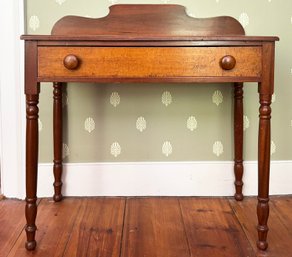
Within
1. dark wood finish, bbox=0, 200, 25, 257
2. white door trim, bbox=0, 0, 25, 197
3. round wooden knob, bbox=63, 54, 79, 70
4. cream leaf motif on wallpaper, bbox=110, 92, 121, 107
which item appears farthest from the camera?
cream leaf motif on wallpaper, bbox=110, 92, 121, 107

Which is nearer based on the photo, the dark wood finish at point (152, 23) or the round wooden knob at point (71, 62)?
the round wooden knob at point (71, 62)

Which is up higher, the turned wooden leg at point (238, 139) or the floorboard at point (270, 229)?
the turned wooden leg at point (238, 139)

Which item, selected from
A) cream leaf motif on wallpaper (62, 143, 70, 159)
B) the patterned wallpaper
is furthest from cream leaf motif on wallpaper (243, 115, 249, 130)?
cream leaf motif on wallpaper (62, 143, 70, 159)

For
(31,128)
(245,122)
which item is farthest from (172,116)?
(31,128)

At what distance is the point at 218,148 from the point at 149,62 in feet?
2.48

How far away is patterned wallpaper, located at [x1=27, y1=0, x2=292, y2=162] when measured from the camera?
5.95 feet

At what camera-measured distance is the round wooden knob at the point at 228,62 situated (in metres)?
1.25

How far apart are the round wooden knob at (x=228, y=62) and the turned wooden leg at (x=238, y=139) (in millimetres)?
517

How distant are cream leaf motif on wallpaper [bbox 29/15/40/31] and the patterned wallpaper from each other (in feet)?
0.90

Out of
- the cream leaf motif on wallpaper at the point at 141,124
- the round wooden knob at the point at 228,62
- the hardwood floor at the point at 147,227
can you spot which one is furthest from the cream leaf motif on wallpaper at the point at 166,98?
the round wooden knob at the point at 228,62

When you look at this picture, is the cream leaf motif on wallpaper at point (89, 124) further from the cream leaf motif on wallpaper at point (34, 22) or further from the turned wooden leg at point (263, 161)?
the turned wooden leg at point (263, 161)

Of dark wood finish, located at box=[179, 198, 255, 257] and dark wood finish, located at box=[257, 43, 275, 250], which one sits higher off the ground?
dark wood finish, located at box=[257, 43, 275, 250]

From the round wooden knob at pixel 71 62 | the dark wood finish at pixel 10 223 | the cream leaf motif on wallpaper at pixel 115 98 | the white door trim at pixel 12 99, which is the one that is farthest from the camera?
the cream leaf motif on wallpaper at pixel 115 98

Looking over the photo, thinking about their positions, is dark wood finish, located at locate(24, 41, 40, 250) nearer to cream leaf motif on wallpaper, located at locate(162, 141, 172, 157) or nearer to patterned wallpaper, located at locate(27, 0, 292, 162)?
patterned wallpaper, located at locate(27, 0, 292, 162)
